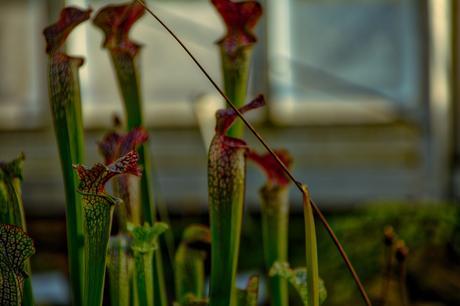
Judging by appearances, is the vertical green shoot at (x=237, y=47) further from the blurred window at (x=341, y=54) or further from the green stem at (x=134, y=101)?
the blurred window at (x=341, y=54)

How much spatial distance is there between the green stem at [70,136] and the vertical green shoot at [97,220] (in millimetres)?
79

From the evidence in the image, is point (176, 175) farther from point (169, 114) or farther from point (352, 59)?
point (352, 59)

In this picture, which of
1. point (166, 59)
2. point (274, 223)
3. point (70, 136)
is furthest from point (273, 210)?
point (166, 59)

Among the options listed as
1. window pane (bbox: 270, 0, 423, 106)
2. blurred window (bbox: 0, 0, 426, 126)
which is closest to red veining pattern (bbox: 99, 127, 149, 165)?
blurred window (bbox: 0, 0, 426, 126)

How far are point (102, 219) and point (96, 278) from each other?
0.05 metres

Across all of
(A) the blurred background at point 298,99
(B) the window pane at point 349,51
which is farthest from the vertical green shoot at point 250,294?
(B) the window pane at point 349,51

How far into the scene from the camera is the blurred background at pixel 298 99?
16.0 feet

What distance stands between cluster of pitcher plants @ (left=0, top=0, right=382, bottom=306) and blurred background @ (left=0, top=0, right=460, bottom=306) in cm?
370

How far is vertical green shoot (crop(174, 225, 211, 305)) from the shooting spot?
94cm

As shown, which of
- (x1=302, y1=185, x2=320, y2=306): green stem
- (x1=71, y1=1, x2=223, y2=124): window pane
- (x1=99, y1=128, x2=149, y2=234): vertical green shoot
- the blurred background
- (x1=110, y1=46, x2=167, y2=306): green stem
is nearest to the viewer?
(x1=302, y1=185, x2=320, y2=306): green stem

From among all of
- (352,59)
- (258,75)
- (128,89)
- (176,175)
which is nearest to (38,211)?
(176,175)

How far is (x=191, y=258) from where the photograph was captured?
0.94 m

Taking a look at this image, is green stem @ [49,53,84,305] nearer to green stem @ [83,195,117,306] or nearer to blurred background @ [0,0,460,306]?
green stem @ [83,195,117,306]

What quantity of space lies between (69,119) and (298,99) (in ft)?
14.6
